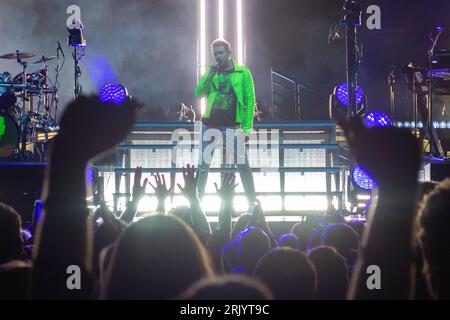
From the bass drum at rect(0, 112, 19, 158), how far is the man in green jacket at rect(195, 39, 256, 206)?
136 inches

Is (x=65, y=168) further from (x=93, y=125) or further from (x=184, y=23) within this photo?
(x=184, y=23)

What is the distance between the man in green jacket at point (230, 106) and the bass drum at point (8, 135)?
11.4ft

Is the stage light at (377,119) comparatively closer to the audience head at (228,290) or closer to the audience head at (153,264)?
the audience head at (153,264)

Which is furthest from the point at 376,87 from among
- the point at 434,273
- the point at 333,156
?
the point at 434,273

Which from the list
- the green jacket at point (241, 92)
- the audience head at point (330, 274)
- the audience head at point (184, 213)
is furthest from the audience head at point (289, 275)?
the green jacket at point (241, 92)

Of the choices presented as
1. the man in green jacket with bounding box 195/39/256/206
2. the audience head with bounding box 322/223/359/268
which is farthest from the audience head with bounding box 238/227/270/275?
the man in green jacket with bounding box 195/39/256/206

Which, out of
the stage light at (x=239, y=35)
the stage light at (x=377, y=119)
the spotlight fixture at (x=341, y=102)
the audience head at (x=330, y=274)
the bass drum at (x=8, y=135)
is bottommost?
the audience head at (x=330, y=274)

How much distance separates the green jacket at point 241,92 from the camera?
6.66 metres

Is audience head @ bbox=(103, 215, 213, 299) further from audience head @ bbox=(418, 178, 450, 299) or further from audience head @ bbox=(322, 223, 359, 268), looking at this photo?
audience head @ bbox=(322, 223, 359, 268)

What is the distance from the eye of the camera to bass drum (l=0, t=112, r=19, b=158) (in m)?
8.40

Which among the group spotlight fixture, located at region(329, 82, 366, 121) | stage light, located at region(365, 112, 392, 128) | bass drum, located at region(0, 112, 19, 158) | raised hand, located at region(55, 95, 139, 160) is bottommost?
raised hand, located at region(55, 95, 139, 160)

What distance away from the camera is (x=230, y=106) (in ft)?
21.9

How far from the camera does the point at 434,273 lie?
2162 mm
